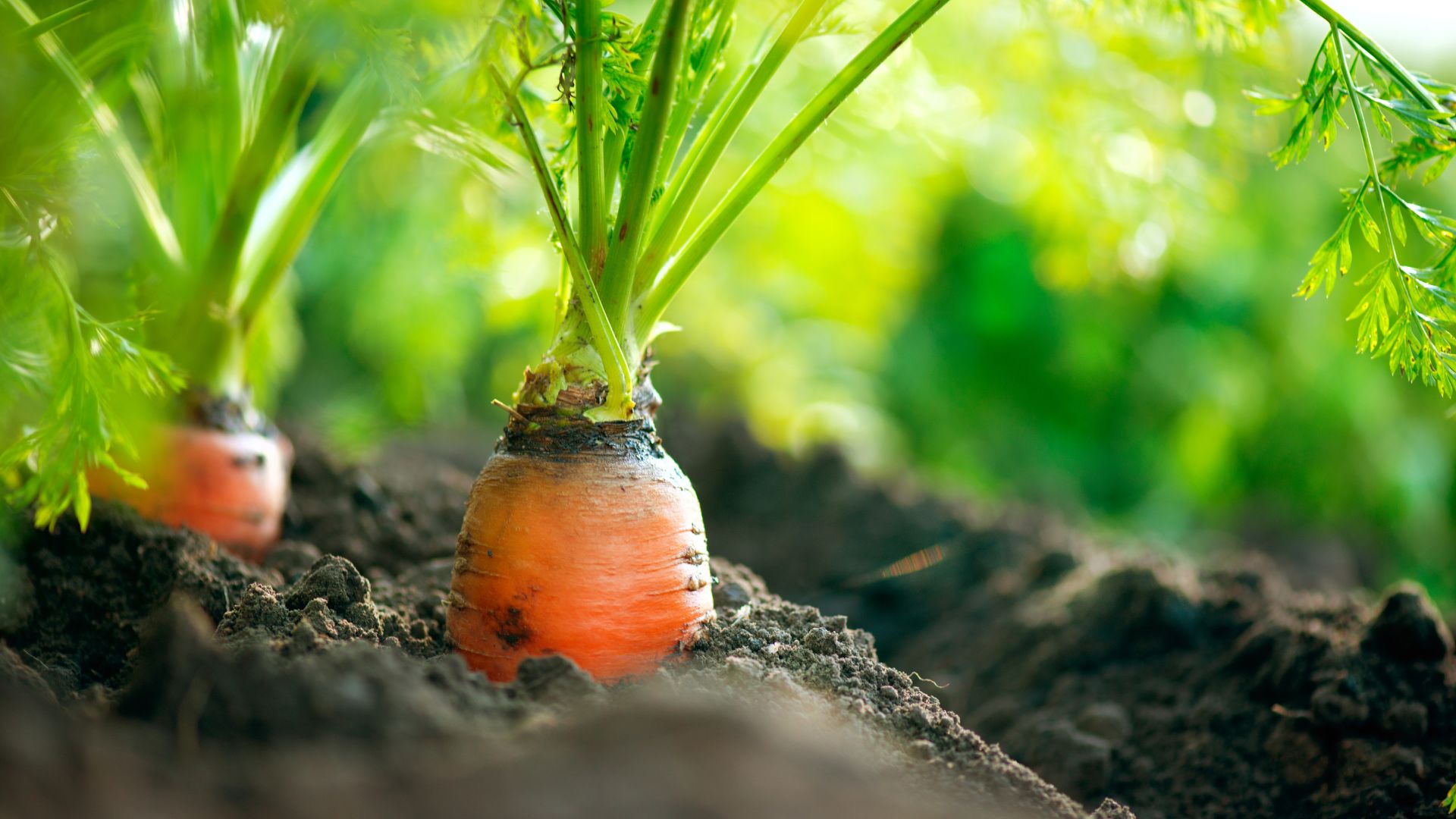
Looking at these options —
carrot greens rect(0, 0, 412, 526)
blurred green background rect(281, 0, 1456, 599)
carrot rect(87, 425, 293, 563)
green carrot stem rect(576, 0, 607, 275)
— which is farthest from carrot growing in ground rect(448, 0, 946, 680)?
blurred green background rect(281, 0, 1456, 599)

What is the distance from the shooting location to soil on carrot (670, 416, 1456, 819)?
5.63 ft

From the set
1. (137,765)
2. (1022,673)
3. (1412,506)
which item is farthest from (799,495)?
(1412,506)

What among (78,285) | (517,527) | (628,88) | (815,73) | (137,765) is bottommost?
(137,765)

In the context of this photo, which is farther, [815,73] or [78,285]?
[815,73]

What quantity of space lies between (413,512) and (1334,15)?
213cm

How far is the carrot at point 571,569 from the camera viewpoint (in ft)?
4.82

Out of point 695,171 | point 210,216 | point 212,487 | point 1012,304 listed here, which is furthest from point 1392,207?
point 1012,304

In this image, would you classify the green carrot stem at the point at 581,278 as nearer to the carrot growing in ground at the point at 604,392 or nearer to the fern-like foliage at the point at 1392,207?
the carrot growing in ground at the point at 604,392

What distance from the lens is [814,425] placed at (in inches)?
208

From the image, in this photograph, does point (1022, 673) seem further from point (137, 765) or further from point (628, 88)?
point (137, 765)

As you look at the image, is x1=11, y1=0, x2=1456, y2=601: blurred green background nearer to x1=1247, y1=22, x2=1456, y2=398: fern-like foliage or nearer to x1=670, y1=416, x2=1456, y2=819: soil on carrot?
x1=1247, y1=22, x2=1456, y2=398: fern-like foliage

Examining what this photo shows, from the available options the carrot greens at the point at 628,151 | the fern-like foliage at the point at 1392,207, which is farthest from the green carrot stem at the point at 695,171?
the fern-like foliage at the point at 1392,207

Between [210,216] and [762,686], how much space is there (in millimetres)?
1771

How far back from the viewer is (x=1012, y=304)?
605 centimetres
